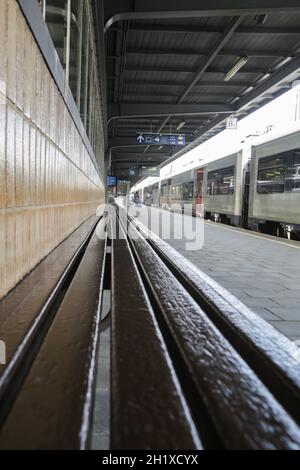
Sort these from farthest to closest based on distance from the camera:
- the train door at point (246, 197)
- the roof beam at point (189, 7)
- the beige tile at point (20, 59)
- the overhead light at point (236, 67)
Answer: the train door at point (246, 197), the overhead light at point (236, 67), the roof beam at point (189, 7), the beige tile at point (20, 59)

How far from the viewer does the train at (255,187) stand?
1052 centimetres

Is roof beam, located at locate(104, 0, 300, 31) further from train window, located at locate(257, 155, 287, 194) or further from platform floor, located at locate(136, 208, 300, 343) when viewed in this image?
platform floor, located at locate(136, 208, 300, 343)

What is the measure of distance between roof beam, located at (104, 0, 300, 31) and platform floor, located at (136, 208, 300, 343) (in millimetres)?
4962

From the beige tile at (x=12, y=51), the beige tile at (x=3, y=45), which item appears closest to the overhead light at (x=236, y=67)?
the beige tile at (x=12, y=51)

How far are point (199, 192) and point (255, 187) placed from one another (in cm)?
819

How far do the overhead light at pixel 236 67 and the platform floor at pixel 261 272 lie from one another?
5831mm

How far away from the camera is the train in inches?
414

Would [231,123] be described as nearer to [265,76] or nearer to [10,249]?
[265,76]

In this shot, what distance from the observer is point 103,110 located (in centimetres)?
1569

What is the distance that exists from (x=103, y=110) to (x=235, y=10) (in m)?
8.02

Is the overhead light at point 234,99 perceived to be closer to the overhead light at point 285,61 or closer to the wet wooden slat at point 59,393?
the overhead light at point 285,61

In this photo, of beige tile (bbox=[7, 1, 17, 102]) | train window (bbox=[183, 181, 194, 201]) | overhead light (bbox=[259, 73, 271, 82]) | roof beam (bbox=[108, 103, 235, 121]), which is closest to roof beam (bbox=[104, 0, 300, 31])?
overhead light (bbox=[259, 73, 271, 82])

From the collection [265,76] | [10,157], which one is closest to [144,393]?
[10,157]
